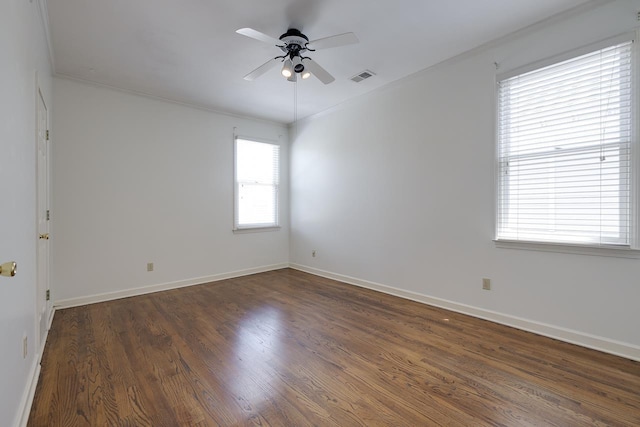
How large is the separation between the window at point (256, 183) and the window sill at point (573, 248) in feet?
12.3

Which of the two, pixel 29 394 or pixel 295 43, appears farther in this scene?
pixel 295 43

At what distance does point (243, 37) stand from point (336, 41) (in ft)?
3.21

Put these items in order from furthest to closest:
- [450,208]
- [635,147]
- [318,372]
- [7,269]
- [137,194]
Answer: [137,194] → [450,208] → [635,147] → [318,372] → [7,269]

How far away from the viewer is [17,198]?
1.64m

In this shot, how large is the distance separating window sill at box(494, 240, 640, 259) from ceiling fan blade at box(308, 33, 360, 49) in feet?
7.66

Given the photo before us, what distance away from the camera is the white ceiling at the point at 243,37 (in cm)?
240

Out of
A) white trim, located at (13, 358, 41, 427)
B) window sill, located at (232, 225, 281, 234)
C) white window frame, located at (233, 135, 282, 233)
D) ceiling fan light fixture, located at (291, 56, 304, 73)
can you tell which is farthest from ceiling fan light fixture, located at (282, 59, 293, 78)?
window sill, located at (232, 225, 281, 234)

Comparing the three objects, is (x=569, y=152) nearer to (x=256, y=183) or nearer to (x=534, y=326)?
(x=534, y=326)

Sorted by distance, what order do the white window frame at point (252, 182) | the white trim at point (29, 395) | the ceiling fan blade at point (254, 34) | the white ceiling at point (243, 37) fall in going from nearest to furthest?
the white trim at point (29, 395)
the ceiling fan blade at point (254, 34)
the white ceiling at point (243, 37)
the white window frame at point (252, 182)

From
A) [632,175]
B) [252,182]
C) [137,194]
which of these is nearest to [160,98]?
[137,194]

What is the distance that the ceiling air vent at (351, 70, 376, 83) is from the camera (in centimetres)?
358

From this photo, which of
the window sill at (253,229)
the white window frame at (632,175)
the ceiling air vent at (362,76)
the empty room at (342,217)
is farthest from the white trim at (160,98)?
the white window frame at (632,175)

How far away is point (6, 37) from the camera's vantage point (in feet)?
4.64

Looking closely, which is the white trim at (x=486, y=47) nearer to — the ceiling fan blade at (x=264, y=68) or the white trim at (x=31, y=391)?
the ceiling fan blade at (x=264, y=68)
